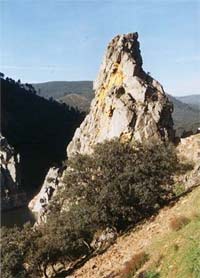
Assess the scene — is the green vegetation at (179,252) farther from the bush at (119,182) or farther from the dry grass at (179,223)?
the bush at (119,182)

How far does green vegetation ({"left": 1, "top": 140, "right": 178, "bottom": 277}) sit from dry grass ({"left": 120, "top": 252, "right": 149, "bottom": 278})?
662 centimetres

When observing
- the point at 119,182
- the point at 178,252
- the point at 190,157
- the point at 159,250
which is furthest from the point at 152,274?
the point at 190,157

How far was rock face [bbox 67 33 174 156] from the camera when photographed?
2136 inches

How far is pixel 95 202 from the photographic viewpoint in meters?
24.6

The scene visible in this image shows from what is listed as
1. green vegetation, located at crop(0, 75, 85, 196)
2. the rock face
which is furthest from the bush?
green vegetation, located at crop(0, 75, 85, 196)

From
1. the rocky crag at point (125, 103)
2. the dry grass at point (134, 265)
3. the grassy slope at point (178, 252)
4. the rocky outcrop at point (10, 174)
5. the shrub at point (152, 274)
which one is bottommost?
the rocky outcrop at point (10, 174)

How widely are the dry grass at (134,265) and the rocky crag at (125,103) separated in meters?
34.8

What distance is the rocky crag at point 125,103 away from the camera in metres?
54.2

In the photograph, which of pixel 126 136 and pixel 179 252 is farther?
pixel 126 136

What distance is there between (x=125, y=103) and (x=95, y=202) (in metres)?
35.8

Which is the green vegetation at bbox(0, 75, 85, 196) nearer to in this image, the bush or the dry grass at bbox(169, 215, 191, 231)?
the bush

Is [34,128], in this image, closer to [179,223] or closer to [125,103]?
[125,103]

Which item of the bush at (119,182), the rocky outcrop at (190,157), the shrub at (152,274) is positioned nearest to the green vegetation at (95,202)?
the bush at (119,182)

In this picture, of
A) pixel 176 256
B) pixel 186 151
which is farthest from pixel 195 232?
pixel 186 151
